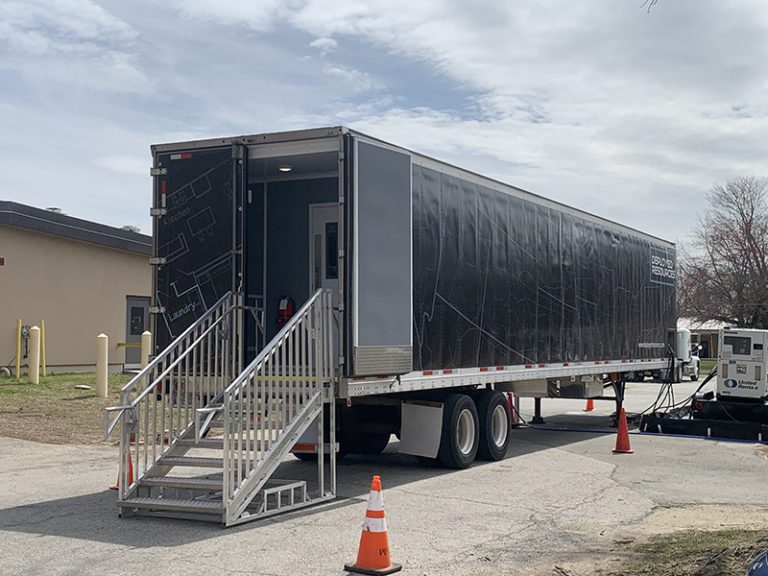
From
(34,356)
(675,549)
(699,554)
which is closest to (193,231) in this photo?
(675,549)

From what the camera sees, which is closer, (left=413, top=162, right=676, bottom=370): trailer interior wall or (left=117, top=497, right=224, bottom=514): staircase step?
(left=117, top=497, right=224, bottom=514): staircase step

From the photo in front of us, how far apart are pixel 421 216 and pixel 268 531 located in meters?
4.78

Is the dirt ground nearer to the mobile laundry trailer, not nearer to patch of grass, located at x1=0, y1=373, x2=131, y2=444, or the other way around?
the mobile laundry trailer

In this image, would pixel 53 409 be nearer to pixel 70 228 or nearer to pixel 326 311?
pixel 70 228

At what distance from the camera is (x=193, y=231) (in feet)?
38.2

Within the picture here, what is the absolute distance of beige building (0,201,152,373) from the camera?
23484mm

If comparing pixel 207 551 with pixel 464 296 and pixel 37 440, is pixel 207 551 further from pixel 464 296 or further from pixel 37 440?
pixel 37 440

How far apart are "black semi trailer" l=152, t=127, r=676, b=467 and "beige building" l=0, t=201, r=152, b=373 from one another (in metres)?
10.9

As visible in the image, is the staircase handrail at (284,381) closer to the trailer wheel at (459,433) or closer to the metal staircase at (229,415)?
the metal staircase at (229,415)

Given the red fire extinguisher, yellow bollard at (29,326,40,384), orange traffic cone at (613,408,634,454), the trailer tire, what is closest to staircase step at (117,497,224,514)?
the red fire extinguisher

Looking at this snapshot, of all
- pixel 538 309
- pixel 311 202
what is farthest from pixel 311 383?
pixel 538 309

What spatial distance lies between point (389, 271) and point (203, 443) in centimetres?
293

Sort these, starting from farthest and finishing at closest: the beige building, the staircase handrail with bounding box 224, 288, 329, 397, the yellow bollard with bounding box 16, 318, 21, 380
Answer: the beige building < the yellow bollard with bounding box 16, 318, 21, 380 < the staircase handrail with bounding box 224, 288, 329, 397

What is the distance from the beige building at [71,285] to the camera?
2348 cm
